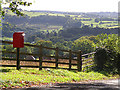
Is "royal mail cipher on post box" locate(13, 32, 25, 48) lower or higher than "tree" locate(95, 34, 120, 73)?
higher

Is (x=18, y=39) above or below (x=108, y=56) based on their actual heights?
above

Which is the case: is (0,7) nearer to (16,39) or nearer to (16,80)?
(16,39)

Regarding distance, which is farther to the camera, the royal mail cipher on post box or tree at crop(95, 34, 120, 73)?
tree at crop(95, 34, 120, 73)

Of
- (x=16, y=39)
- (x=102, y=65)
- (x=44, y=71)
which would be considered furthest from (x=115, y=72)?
(x=16, y=39)

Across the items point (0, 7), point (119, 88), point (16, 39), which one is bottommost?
point (119, 88)

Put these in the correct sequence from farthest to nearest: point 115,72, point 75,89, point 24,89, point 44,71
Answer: point 115,72 → point 44,71 → point 75,89 → point 24,89

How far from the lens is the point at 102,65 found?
20.0m

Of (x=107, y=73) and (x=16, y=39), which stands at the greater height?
(x=16, y=39)

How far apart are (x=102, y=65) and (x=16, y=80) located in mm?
11503

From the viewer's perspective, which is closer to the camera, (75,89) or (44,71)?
(75,89)

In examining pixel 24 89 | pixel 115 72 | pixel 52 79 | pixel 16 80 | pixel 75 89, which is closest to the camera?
pixel 24 89

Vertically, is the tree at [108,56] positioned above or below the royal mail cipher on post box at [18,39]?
below

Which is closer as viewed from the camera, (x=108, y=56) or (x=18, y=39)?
(x=18, y=39)

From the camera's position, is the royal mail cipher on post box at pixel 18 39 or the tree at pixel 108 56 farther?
the tree at pixel 108 56
